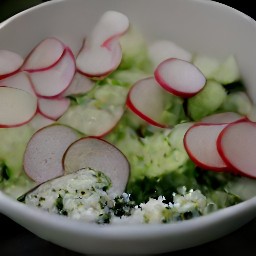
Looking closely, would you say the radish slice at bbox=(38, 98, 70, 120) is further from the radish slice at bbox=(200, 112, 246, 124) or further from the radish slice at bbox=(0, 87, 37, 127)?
the radish slice at bbox=(200, 112, 246, 124)

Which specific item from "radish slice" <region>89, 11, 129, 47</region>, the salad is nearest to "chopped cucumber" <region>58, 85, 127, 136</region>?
the salad

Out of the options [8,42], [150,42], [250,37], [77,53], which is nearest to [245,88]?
[250,37]

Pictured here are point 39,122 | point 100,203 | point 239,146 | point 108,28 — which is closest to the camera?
point 100,203

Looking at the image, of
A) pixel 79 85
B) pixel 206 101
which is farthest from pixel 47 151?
pixel 206 101

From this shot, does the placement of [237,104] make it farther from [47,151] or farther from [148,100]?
[47,151]

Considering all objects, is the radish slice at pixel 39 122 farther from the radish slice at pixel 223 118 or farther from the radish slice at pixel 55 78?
the radish slice at pixel 223 118
